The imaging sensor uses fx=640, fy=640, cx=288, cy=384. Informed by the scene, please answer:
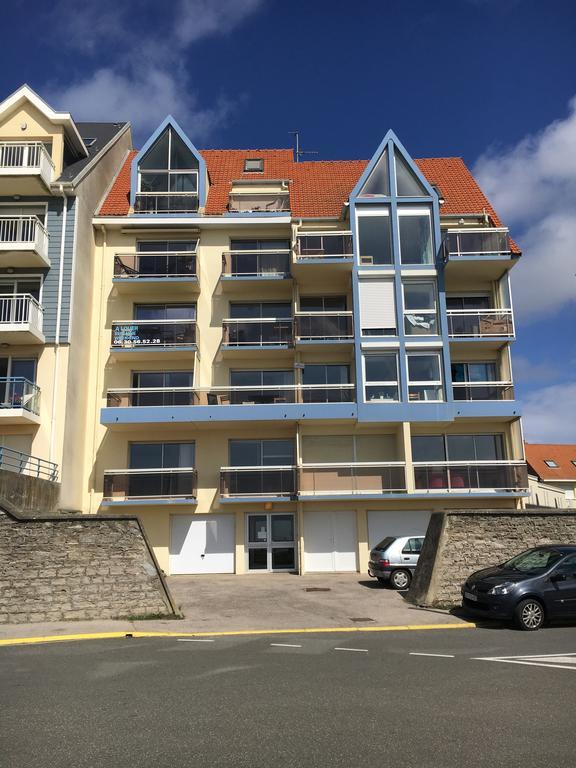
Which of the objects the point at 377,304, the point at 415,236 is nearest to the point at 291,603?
the point at 377,304

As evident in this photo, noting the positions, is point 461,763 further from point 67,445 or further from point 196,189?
point 196,189

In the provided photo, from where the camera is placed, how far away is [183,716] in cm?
611

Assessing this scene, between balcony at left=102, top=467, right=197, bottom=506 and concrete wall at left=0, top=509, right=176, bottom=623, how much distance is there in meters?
9.42

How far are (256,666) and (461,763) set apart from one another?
13.4ft

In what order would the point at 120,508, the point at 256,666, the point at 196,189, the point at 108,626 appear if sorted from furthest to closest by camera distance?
1. the point at 196,189
2. the point at 120,508
3. the point at 108,626
4. the point at 256,666

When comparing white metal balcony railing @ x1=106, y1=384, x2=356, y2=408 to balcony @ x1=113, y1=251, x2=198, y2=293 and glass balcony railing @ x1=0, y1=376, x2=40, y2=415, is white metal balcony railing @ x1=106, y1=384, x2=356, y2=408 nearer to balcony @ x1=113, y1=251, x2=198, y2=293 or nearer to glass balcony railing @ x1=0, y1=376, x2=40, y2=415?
glass balcony railing @ x1=0, y1=376, x2=40, y2=415

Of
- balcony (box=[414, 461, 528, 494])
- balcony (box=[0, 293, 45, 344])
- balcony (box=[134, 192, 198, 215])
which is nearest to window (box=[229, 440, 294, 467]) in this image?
balcony (box=[414, 461, 528, 494])

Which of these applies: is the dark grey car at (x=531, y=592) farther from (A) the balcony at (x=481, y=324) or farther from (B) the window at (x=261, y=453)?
(A) the balcony at (x=481, y=324)

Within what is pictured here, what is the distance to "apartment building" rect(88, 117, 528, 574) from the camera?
75.1 feet

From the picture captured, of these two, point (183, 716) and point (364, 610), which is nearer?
point (183, 716)

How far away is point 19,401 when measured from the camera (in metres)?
21.1

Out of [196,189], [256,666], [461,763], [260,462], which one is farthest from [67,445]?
[461,763]

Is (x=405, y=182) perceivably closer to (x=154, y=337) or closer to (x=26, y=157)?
(x=154, y=337)

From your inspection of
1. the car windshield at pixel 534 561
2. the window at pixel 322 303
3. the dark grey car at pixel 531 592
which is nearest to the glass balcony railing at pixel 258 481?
the window at pixel 322 303
